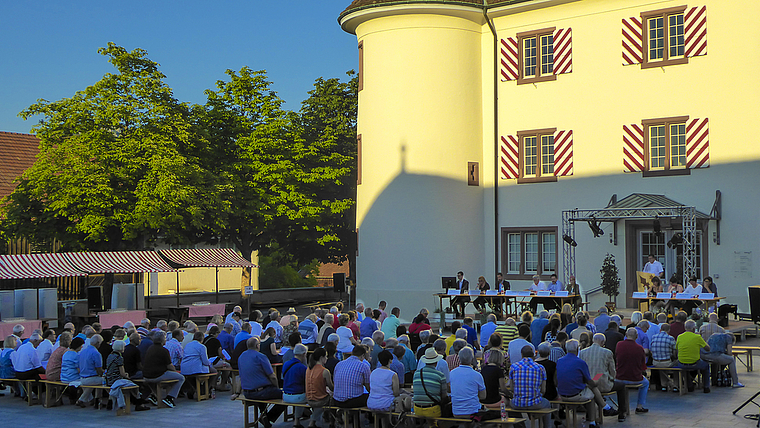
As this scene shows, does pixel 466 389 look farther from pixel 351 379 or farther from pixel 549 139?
pixel 549 139

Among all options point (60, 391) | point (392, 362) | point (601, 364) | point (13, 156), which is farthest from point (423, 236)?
point (13, 156)

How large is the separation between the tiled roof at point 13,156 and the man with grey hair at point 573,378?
1237 inches

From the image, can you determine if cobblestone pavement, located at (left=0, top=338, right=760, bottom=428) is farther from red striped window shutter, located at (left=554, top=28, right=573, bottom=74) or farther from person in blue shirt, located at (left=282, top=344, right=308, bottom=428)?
red striped window shutter, located at (left=554, top=28, right=573, bottom=74)

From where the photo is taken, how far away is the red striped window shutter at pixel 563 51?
26.2 metres

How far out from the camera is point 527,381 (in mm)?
10344

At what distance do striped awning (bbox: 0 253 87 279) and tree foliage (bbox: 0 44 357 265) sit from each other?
8.35 ft

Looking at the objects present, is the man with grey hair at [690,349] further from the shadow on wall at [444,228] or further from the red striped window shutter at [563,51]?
the red striped window shutter at [563,51]

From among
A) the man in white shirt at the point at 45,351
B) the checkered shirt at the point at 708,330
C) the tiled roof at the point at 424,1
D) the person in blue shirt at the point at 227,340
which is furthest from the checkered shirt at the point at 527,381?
the tiled roof at the point at 424,1

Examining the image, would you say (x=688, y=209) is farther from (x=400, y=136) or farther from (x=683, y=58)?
(x=400, y=136)

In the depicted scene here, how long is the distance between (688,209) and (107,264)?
1637 centimetres

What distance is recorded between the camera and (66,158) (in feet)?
88.6

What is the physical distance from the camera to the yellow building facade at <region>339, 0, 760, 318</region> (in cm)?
2336

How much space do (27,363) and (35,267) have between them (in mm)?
10161

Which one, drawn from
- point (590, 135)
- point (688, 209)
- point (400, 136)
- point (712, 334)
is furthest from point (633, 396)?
point (400, 136)
